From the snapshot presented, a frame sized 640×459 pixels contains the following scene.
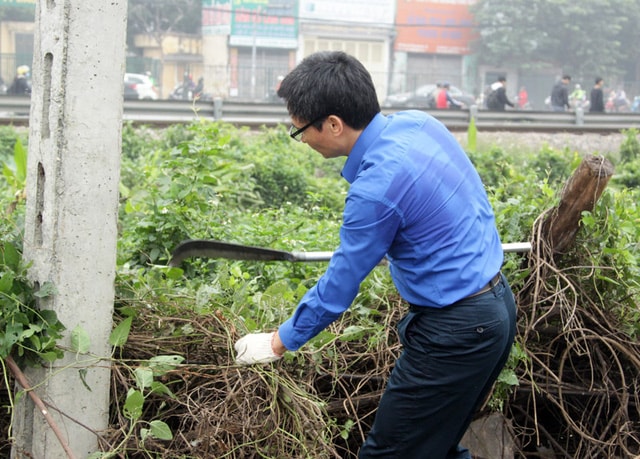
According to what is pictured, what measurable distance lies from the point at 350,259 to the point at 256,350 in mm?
596

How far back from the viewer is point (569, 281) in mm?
3793

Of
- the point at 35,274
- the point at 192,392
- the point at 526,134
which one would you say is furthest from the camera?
the point at 526,134

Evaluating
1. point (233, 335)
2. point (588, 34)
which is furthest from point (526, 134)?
point (588, 34)

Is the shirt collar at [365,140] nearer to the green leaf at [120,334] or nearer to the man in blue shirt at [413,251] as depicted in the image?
the man in blue shirt at [413,251]

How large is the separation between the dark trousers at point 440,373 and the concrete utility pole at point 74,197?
1.14 metres

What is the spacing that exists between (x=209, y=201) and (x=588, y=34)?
1466 inches

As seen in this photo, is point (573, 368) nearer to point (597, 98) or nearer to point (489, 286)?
point (489, 286)

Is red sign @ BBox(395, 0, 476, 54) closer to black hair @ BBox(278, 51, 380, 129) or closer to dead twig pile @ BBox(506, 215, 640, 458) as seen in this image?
dead twig pile @ BBox(506, 215, 640, 458)

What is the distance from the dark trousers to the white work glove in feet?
1.52

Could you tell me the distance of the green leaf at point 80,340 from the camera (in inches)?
113

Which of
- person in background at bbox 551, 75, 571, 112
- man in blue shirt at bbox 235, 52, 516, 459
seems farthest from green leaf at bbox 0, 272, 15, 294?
person in background at bbox 551, 75, 571, 112

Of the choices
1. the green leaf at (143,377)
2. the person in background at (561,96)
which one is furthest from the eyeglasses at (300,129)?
the person in background at (561,96)

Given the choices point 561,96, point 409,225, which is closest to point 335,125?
point 409,225

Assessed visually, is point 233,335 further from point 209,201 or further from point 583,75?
point 583,75
